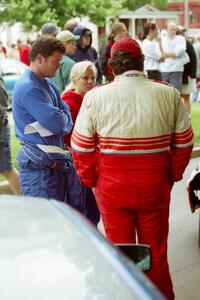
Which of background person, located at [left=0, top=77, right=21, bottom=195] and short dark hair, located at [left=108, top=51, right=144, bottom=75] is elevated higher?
short dark hair, located at [left=108, top=51, right=144, bottom=75]

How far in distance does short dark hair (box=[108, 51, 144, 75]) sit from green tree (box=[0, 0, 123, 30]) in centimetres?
2405

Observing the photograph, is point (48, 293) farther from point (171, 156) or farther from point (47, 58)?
point (47, 58)

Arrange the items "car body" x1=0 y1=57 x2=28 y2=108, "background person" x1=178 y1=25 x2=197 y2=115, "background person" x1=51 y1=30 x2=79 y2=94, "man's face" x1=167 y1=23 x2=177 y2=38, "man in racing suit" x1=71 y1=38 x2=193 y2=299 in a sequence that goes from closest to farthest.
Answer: "man in racing suit" x1=71 y1=38 x2=193 y2=299, "background person" x1=51 y1=30 x2=79 y2=94, "man's face" x1=167 y1=23 x2=177 y2=38, "background person" x1=178 y1=25 x2=197 y2=115, "car body" x1=0 y1=57 x2=28 y2=108

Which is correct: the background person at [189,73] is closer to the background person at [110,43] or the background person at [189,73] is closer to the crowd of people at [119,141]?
the background person at [110,43]

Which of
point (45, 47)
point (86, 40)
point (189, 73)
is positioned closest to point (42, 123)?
point (45, 47)

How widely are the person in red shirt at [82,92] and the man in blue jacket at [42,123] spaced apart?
0.25m

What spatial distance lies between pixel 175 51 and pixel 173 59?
0.16 metres

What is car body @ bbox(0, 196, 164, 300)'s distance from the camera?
1.78m

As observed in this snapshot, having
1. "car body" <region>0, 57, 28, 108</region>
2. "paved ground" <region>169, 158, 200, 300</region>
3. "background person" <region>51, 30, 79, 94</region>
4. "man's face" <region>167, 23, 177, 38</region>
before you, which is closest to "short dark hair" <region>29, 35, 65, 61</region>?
"paved ground" <region>169, 158, 200, 300</region>

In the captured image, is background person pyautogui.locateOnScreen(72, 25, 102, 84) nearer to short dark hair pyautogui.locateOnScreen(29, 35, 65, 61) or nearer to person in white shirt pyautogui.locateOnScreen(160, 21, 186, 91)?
person in white shirt pyautogui.locateOnScreen(160, 21, 186, 91)

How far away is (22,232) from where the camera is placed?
2.11 metres

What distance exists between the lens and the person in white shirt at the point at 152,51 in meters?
11.0

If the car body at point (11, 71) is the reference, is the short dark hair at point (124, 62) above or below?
above

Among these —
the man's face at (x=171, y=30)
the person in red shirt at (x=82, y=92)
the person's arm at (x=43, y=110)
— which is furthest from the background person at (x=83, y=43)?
the person's arm at (x=43, y=110)
